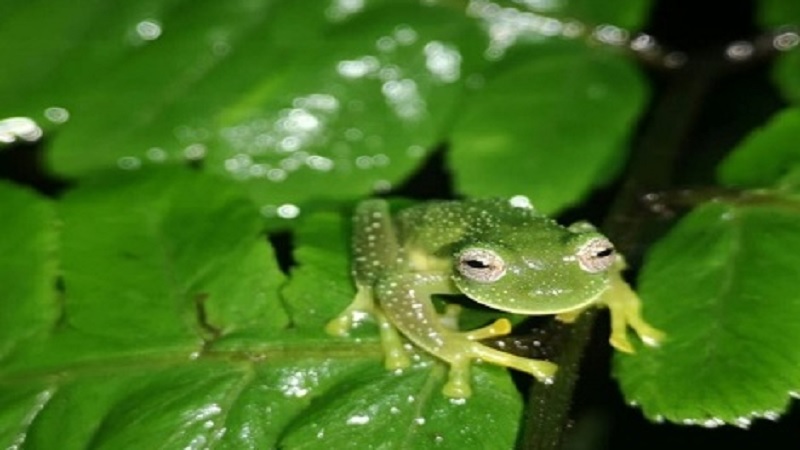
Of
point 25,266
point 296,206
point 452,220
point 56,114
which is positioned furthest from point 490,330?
point 56,114

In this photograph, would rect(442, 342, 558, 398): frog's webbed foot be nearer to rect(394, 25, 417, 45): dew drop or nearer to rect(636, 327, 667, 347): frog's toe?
rect(636, 327, 667, 347): frog's toe

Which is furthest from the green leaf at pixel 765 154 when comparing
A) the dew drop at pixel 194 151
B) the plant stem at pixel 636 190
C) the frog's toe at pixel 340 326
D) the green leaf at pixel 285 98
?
the dew drop at pixel 194 151

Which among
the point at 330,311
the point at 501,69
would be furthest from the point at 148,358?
the point at 501,69

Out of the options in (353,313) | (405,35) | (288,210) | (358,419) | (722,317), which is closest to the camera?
(358,419)

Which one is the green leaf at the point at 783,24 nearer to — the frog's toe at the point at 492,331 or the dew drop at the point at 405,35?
the dew drop at the point at 405,35

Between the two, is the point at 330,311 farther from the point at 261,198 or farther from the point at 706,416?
the point at 706,416

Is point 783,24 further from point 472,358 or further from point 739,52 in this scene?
point 472,358
